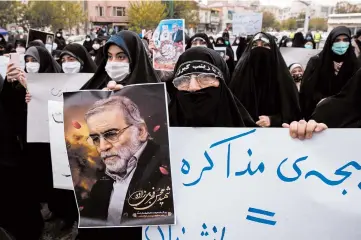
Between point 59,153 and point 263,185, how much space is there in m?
1.06

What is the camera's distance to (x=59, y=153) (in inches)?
73.3

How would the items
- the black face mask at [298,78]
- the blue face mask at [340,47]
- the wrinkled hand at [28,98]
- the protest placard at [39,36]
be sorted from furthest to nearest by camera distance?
the protest placard at [39,36]
the black face mask at [298,78]
the blue face mask at [340,47]
the wrinkled hand at [28,98]

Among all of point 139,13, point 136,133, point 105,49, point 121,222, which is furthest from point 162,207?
point 139,13

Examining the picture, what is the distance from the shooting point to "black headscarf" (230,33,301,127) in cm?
241

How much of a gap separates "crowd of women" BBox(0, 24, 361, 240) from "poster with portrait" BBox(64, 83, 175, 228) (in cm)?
12

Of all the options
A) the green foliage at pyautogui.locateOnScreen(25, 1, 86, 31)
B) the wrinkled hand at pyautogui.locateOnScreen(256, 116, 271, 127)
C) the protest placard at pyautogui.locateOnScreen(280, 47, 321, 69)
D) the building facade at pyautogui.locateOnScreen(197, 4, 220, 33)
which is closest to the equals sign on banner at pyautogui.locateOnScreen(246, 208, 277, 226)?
the wrinkled hand at pyautogui.locateOnScreen(256, 116, 271, 127)

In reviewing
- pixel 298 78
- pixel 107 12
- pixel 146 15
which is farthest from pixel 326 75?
pixel 107 12

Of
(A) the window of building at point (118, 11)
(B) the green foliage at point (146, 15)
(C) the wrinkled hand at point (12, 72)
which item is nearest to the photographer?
(C) the wrinkled hand at point (12, 72)

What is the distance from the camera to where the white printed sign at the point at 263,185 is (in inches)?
53.1

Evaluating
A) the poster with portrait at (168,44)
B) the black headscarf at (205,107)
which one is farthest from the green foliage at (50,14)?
the black headscarf at (205,107)

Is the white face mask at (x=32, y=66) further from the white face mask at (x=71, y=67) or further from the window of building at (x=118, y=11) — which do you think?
the window of building at (x=118, y=11)

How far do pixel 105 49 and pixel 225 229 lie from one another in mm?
1290

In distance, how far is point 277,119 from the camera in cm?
233

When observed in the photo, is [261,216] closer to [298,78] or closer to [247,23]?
[298,78]
